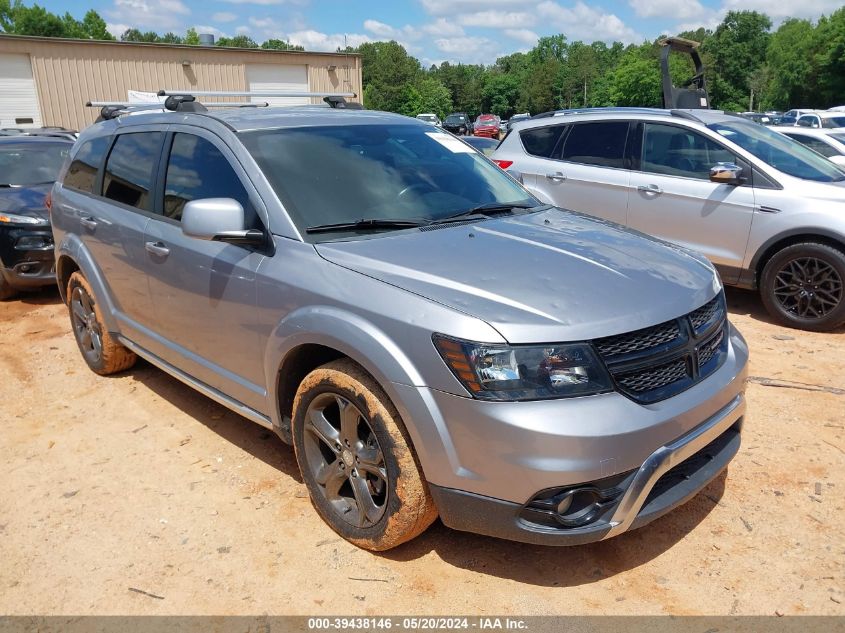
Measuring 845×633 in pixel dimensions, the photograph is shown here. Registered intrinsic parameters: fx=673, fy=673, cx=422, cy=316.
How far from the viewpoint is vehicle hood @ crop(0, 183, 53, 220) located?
7.23 meters

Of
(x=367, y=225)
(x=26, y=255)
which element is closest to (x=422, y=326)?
(x=367, y=225)

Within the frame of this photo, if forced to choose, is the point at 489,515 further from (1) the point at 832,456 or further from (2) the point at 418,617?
(1) the point at 832,456

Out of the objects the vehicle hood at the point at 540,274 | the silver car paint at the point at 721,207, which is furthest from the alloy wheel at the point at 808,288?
the vehicle hood at the point at 540,274

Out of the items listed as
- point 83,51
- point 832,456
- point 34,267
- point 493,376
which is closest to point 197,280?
point 493,376

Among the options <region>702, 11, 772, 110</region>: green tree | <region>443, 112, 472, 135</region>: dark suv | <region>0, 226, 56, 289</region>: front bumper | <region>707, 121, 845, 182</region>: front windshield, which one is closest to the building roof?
<region>443, 112, 472, 135</region>: dark suv

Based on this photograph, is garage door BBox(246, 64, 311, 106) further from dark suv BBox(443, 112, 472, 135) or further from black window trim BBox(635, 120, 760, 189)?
black window trim BBox(635, 120, 760, 189)

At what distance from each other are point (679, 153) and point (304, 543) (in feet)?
17.2

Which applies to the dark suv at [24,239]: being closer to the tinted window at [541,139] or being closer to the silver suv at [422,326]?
the silver suv at [422,326]

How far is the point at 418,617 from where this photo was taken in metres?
2.54

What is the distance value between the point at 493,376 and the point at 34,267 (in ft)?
21.5

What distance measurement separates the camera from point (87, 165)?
189 inches

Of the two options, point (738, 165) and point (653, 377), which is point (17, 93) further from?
point (653, 377)

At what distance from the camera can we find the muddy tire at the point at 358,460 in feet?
8.41

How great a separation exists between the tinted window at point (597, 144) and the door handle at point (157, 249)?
4759 mm
